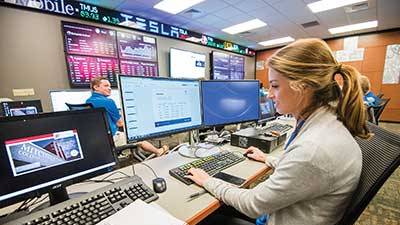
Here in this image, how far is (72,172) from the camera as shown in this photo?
76 cm

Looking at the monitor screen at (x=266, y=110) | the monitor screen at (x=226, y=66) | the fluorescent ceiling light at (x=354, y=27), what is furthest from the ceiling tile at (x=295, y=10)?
the monitor screen at (x=266, y=110)

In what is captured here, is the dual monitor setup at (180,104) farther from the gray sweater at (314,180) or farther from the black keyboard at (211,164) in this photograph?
the gray sweater at (314,180)

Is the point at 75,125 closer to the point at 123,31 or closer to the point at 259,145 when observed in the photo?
the point at 259,145

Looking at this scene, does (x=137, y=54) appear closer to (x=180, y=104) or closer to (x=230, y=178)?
(x=180, y=104)

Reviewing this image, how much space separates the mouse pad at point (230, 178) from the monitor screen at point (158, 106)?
39 centimetres

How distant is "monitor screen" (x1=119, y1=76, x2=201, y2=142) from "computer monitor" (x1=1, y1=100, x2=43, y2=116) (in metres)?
1.58

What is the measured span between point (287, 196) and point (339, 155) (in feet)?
0.66

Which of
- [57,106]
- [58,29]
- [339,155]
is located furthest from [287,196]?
[58,29]

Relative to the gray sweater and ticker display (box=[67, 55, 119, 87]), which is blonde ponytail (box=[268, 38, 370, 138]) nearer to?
the gray sweater

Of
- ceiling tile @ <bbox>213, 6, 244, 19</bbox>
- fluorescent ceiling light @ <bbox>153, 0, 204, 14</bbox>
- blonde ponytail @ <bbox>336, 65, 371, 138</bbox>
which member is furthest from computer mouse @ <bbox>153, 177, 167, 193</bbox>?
ceiling tile @ <bbox>213, 6, 244, 19</bbox>

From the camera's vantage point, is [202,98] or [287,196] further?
[202,98]

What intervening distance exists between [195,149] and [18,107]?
200 centimetres

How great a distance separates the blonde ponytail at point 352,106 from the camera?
70 cm

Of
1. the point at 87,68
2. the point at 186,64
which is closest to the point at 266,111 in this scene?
the point at 87,68
